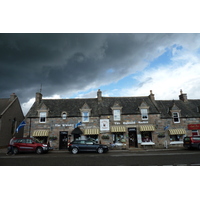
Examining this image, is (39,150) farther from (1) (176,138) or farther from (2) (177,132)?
(1) (176,138)

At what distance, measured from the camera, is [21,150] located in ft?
54.3

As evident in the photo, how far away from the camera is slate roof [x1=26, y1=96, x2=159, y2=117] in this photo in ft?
78.6

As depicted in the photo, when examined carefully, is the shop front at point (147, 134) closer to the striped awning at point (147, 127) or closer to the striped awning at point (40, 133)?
the striped awning at point (147, 127)

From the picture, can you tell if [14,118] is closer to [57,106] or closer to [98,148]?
[57,106]

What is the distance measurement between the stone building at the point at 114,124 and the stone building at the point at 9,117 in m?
3.68

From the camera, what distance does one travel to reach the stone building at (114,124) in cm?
2256

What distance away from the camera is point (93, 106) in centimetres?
2550

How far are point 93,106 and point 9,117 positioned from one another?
1413 cm

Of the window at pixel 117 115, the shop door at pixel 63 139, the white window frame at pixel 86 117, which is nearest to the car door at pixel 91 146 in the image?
the white window frame at pixel 86 117

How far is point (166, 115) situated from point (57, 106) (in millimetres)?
18200

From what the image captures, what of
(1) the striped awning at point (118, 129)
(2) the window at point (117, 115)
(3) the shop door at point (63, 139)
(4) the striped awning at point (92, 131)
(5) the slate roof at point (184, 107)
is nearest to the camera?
(4) the striped awning at point (92, 131)

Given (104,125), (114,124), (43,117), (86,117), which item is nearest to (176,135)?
(114,124)

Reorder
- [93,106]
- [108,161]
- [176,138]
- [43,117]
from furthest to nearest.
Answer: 1. [93,106]
2. [176,138]
3. [43,117]
4. [108,161]

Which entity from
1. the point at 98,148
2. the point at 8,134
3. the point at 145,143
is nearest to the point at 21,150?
the point at 98,148
